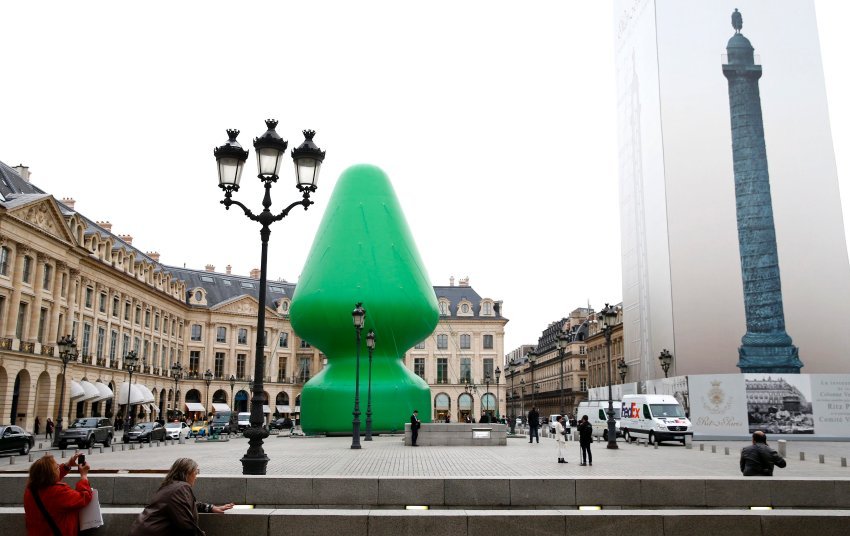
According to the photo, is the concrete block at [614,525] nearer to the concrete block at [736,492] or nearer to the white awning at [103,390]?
the concrete block at [736,492]

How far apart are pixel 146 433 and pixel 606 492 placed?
29.5 metres

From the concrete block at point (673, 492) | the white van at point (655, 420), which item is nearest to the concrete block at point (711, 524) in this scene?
the concrete block at point (673, 492)

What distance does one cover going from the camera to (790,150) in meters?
46.7

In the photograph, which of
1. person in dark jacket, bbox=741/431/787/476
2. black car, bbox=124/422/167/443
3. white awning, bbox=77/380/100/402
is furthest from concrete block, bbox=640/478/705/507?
white awning, bbox=77/380/100/402

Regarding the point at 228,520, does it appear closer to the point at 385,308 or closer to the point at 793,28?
the point at 385,308

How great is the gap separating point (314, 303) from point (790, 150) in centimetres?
3449

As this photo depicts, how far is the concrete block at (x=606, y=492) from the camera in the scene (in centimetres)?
1019

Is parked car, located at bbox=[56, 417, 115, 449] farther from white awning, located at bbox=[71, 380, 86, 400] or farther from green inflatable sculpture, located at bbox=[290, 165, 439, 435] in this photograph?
white awning, located at bbox=[71, 380, 86, 400]

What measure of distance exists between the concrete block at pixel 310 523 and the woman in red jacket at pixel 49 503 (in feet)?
5.73

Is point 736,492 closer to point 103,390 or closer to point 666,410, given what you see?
point 666,410

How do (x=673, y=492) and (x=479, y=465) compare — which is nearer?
(x=673, y=492)

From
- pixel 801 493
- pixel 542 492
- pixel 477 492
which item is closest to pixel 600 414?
pixel 801 493

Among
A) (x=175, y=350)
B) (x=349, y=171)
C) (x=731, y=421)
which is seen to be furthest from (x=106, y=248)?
(x=731, y=421)

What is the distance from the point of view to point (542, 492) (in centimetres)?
1018
